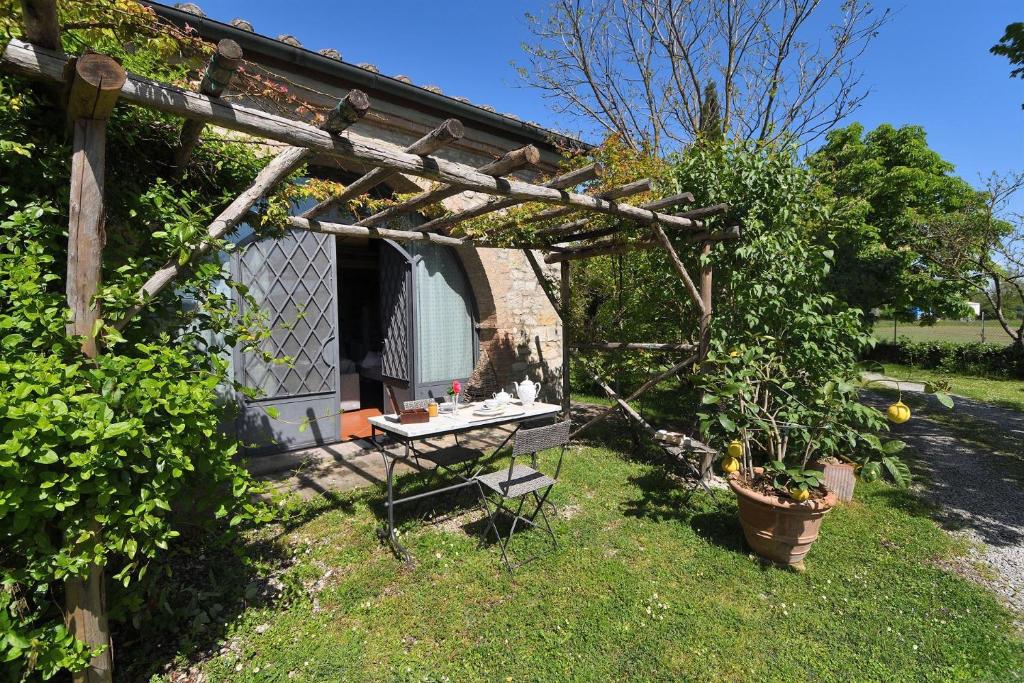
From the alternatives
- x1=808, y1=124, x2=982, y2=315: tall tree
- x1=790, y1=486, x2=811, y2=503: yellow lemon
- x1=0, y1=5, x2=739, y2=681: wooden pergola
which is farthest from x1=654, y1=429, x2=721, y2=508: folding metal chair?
x1=808, y1=124, x2=982, y2=315: tall tree

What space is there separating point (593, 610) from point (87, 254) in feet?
9.13

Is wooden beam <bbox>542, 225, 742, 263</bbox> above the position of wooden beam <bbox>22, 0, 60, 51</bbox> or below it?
below

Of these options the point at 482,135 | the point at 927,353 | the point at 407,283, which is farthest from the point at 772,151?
the point at 927,353

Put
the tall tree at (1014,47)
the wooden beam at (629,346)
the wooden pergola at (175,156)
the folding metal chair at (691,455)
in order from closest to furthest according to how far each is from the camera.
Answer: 1. the wooden pergola at (175,156)
2. the folding metal chair at (691,455)
3. the wooden beam at (629,346)
4. the tall tree at (1014,47)

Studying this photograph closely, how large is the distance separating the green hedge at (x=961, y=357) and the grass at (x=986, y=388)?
15.9 inches

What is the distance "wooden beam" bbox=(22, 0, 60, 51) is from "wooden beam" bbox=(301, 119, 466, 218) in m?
1.23

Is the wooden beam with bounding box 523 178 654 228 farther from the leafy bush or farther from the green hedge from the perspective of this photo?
the green hedge

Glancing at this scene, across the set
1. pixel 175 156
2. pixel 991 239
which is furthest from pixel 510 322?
pixel 991 239

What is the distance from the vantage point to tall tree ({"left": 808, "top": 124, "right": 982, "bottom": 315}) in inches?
464

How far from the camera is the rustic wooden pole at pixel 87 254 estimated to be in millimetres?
1694

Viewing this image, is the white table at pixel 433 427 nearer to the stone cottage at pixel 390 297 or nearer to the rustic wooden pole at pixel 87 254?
the stone cottage at pixel 390 297

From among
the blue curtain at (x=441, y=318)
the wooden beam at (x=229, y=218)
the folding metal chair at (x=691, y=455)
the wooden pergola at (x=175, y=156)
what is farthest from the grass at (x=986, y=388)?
the wooden beam at (x=229, y=218)

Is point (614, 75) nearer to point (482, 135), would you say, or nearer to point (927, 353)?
point (482, 135)

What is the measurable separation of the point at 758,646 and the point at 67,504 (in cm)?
287
